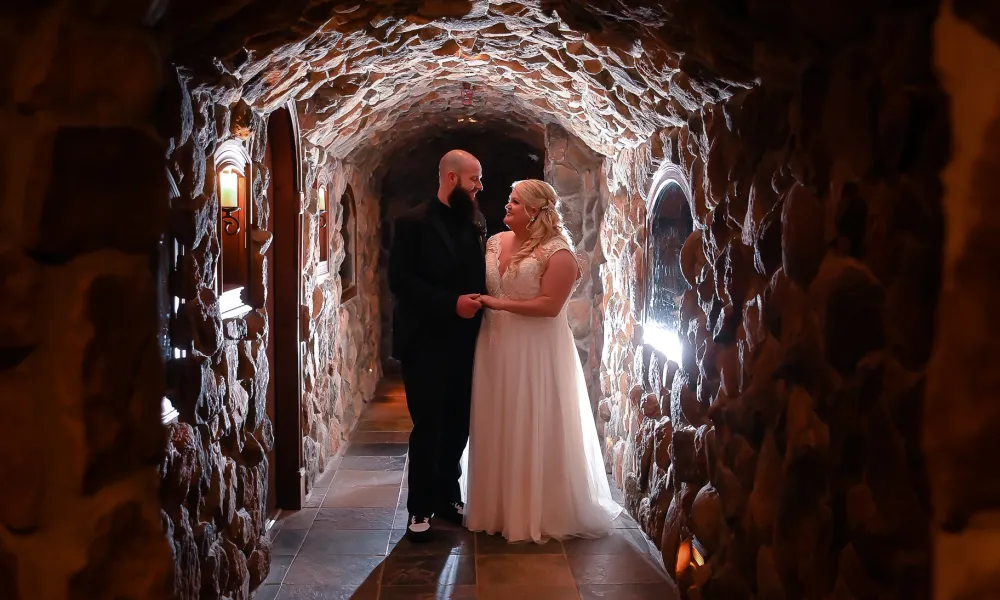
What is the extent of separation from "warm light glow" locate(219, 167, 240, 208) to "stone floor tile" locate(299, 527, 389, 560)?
152 cm

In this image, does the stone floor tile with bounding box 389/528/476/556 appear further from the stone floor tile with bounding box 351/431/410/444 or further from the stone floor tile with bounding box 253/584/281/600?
the stone floor tile with bounding box 351/431/410/444

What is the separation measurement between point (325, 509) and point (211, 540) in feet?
5.51

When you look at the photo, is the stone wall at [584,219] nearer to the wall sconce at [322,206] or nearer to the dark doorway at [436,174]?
the wall sconce at [322,206]

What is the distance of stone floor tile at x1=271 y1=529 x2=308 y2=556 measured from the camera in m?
3.46

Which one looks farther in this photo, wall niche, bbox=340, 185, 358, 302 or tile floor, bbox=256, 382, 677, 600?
wall niche, bbox=340, 185, 358, 302

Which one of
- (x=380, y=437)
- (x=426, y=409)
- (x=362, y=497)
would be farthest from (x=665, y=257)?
(x=380, y=437)

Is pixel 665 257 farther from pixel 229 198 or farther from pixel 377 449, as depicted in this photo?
pixel 377 449

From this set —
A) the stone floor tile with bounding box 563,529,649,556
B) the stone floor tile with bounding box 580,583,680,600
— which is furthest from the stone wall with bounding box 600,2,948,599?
the stone floor tile with bounding box 563,529,649,556

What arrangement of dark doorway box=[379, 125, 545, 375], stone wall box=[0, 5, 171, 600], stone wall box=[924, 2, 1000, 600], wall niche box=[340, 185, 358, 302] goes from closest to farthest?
1. stone wall box=[924, 2, 1000, 600]
2. stone wall box=[0, 5, 171, 600]
3. wall niche box=[340, 185, 358, 302]
4. dark doorway box=[379, 125, 545, 375]

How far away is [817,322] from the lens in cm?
174

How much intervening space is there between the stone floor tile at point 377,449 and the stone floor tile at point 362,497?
73 centimetres

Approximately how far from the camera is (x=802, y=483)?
71.3 inches

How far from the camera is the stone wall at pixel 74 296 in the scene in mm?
1634

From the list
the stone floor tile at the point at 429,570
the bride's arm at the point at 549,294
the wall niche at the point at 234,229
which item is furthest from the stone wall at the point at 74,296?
the bride's arm at the point at 549,294
